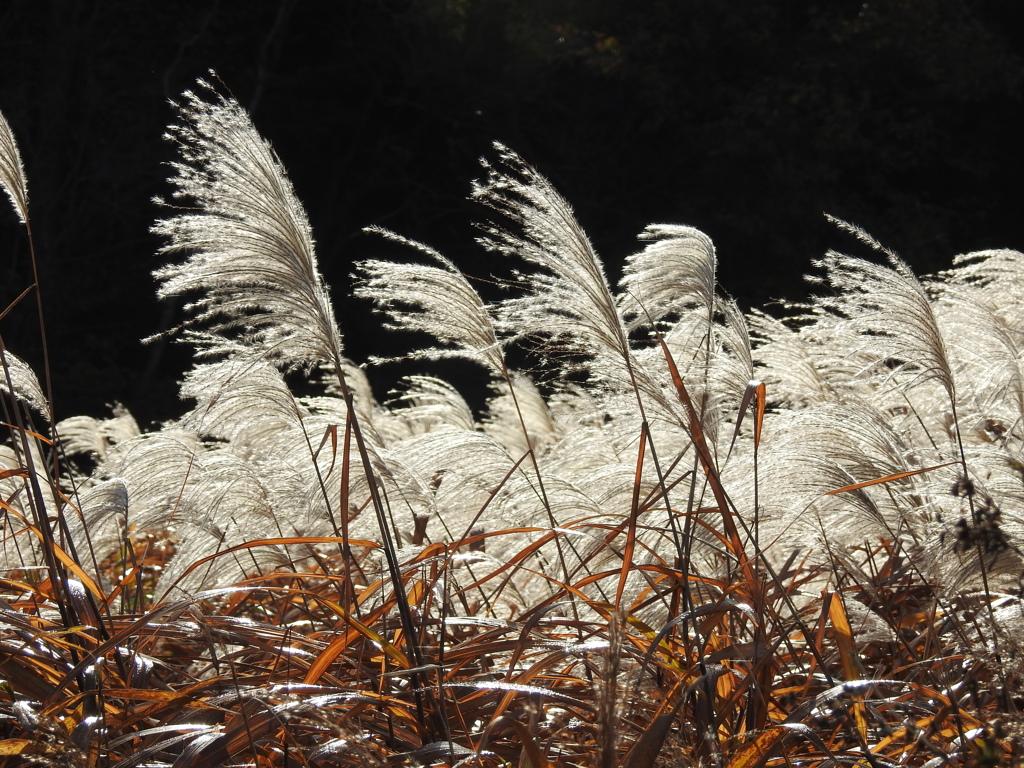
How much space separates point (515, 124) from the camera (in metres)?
14.3

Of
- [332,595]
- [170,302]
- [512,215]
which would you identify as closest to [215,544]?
[332,595]

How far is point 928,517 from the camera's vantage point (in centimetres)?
246

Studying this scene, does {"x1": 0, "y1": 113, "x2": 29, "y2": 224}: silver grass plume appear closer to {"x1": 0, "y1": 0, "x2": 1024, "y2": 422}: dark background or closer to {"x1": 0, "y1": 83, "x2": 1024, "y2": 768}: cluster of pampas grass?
{"x1": 0, "y1": 83, "x2": 1024, "y2": 768}: cluster of pampas grass

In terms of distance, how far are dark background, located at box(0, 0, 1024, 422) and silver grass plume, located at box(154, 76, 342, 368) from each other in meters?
10.9

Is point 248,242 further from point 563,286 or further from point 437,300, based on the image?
point 563,286

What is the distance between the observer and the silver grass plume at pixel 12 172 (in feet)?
7.14

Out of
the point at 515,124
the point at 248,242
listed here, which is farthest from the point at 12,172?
the point at 515,124

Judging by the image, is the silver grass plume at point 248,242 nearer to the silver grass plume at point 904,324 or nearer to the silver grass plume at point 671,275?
the silver grass plume at point 671,275

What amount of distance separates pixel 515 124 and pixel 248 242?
12.8 m

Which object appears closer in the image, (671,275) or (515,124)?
(671,275)

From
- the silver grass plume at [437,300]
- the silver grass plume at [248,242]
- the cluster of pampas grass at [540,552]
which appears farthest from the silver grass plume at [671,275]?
the silver grass plume at [248,242]

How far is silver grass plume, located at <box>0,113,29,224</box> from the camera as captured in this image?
2.18 metres

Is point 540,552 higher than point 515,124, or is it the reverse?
point 515,124

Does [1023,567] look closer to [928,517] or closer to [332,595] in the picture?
[928,517]
